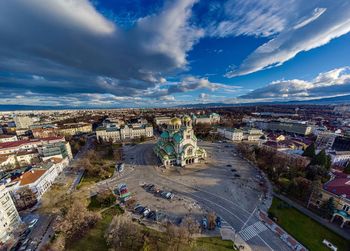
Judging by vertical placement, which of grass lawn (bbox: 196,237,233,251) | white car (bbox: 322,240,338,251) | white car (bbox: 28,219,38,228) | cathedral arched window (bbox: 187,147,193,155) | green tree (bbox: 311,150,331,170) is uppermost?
green tree (bbox: 311,150,331,170)

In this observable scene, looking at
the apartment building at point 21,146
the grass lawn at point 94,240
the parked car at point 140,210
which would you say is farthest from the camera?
the apartment building at point 21,146

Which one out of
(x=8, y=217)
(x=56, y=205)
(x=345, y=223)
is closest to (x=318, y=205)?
(x=345, y=223)

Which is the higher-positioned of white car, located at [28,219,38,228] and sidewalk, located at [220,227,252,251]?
sidewalk, located at [220,227,252,251]

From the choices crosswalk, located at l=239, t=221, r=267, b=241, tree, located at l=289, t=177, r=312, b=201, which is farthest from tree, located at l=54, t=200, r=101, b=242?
tree, located at l=289, t=177, r=312, b=201

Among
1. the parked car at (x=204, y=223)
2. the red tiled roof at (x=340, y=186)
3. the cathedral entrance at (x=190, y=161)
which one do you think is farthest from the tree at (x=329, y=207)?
the cathedral entrance at (x=190, y=161)

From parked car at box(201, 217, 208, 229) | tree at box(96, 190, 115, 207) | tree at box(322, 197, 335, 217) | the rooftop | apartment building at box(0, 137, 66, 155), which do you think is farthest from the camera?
apartment building at box(0, 137, 66, 155)

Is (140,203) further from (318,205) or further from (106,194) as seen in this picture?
(318,205)

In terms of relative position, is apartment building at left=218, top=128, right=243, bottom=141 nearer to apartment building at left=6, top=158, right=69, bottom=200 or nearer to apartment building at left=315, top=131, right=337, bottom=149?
apartment building at left=315, top=131, right=337, bottom=149

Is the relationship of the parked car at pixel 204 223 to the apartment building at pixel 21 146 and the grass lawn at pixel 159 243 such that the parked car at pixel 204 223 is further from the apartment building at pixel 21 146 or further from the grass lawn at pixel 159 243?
the apartment building at pixel 21 146

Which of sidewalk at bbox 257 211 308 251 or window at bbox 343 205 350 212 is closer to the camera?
sidewalk at bbox 257 211 308 251

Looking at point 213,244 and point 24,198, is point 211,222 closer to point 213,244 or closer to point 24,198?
point 213,244

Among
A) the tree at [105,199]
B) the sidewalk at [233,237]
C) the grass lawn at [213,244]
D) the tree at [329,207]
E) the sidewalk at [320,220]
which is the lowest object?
the sidewalk at [233,237]
